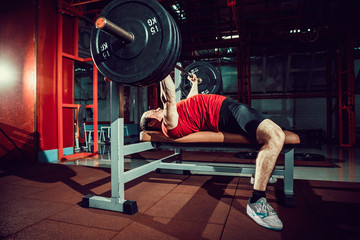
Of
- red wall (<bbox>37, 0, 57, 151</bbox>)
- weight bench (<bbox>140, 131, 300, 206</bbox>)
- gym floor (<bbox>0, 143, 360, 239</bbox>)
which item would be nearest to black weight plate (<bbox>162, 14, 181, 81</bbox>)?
weight bench (<bbox>140, 131, 300, 206</bbox>)

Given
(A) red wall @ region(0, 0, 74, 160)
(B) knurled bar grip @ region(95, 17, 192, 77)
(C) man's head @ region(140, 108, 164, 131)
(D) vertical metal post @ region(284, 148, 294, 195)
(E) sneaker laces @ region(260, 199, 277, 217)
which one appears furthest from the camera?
(A) red wall @ region(0, 0, 74, 160)

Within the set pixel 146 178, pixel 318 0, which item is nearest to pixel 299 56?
pixel 318 0

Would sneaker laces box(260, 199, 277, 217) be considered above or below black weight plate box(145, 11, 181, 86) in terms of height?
below

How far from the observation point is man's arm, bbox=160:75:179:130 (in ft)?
4.47

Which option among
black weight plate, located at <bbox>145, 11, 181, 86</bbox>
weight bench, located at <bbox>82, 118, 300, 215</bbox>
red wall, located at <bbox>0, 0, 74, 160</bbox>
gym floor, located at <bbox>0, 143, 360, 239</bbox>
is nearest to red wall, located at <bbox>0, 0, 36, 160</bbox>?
red wall, located at <bbox>0, 0, 74, 160</bbox>

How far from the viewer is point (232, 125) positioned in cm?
142

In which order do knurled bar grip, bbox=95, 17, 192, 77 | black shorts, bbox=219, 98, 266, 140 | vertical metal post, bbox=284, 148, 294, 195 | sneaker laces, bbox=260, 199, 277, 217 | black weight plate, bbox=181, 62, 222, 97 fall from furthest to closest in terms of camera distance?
black weight plate, bbox=181, 62, 222, 97 → vertical metal post, bbox=284, 148, 294, 195 → black shorts, bbox=219, 98, 266, 140 → sneaker laces, bbox=260, 199, 277, 217 → knurled bar grip, bbox=95, 17, 192, 77

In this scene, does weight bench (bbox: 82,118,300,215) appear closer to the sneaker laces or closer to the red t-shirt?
the red t-shirt

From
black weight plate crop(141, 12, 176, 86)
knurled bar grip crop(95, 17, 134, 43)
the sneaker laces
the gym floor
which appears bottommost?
the gym floor

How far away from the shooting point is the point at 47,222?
116 centimetres

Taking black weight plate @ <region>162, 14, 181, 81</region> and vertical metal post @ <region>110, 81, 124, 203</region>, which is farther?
vertical metal post @ <region>110, 81, 124, 203</region>

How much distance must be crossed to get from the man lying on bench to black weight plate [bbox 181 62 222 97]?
1074mm

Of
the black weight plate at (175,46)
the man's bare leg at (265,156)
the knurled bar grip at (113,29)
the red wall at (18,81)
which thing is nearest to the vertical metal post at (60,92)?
the red wall at (18,81)

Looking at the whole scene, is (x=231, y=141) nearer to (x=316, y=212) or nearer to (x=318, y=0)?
(x=316, y=212)
